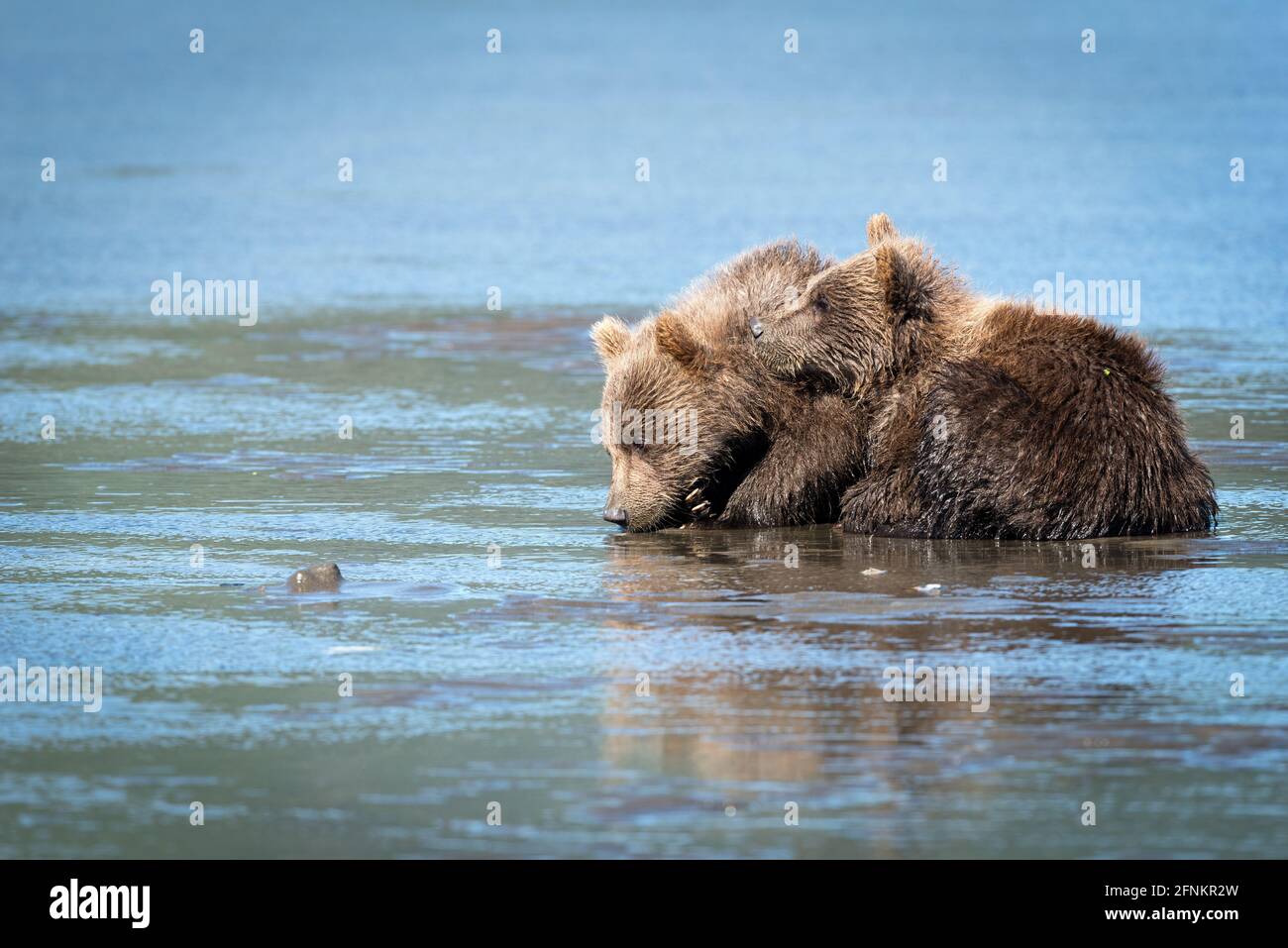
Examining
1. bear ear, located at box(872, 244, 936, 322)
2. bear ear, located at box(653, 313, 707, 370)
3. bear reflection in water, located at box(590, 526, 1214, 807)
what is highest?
bear ear, located at box(872, 244, 936, 322)

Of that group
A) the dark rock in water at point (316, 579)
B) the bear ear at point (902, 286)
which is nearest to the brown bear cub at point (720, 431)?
the bear ear at point (902, 286)

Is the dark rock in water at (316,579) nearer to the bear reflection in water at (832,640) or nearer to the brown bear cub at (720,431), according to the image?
the bear reflection in water at (832,640)

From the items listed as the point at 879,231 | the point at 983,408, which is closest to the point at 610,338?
the point at 879,231

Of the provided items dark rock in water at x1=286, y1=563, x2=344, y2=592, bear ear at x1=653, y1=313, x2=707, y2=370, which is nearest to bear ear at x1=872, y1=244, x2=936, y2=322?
bear ear at x1=653, y1=313, x2=707, y2=370

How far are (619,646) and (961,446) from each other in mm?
2446

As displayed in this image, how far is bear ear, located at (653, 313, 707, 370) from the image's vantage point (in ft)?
31.3

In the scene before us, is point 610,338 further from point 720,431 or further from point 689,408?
point 720,431

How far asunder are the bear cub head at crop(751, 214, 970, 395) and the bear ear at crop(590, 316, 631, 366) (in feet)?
2.33

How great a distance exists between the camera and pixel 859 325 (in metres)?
9.52

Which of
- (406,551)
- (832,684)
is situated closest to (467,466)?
(406,551)

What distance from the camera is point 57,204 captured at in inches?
939

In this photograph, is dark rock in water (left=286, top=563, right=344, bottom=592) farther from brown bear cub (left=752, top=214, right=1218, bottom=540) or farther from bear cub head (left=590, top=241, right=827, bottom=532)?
brown bear cub (left=752, top=214, right=1218, bottom=540)

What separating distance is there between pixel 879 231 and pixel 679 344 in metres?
1.33

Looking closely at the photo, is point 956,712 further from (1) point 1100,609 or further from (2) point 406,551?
(2) point 406,551
